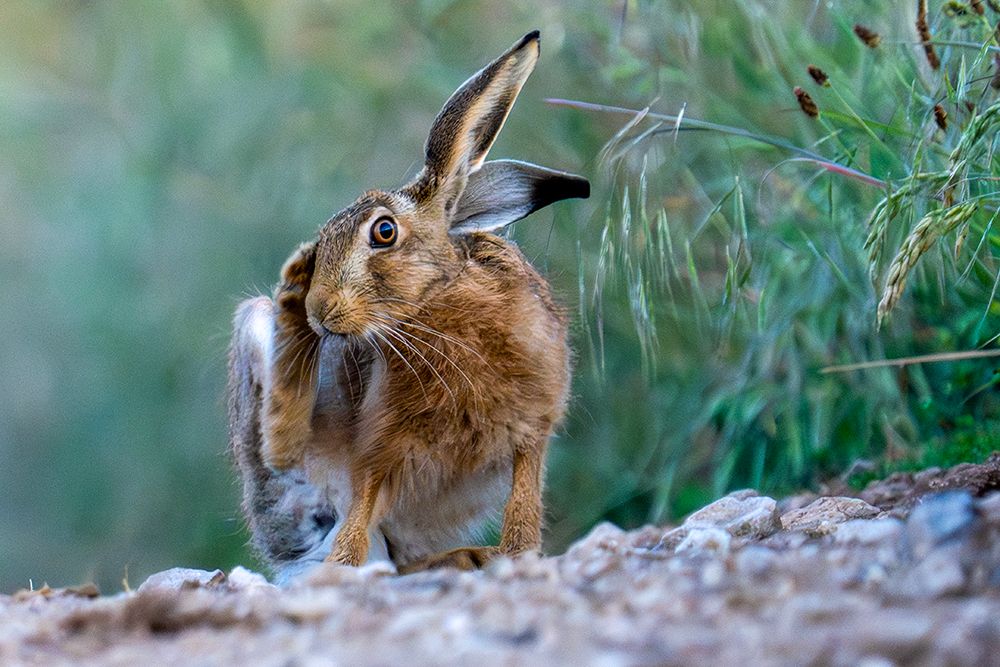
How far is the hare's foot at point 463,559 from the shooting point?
3717 millimetres

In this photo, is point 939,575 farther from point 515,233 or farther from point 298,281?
point 515,233

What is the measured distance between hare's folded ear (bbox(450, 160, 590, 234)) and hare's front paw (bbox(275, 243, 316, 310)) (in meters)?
0.51

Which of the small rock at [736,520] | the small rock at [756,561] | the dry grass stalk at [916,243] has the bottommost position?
the small rock at [736,520]

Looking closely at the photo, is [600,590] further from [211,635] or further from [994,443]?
[994,443]

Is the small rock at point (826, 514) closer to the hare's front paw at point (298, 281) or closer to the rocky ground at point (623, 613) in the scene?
the rocky ground at point (623, 613)

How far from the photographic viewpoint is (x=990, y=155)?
3.31 metres

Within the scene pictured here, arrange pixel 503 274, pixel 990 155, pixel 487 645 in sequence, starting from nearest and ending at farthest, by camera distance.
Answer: pixel 487 645, pixel 990 155, pixel 503 274

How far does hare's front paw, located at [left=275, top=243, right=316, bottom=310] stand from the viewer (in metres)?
3.55

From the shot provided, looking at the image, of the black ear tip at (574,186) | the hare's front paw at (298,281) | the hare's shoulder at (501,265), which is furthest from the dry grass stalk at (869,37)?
the hare's front paw at (298,281)

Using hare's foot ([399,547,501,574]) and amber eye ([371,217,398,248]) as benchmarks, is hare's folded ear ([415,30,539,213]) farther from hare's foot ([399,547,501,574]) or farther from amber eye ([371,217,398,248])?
hare's foot ([399,547,501,574])

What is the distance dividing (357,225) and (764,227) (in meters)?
1.60

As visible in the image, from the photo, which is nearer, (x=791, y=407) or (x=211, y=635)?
(x=211, y=635)

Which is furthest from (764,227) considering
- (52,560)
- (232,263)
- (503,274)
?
(52,560)

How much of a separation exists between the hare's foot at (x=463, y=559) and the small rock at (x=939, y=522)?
155 cm
